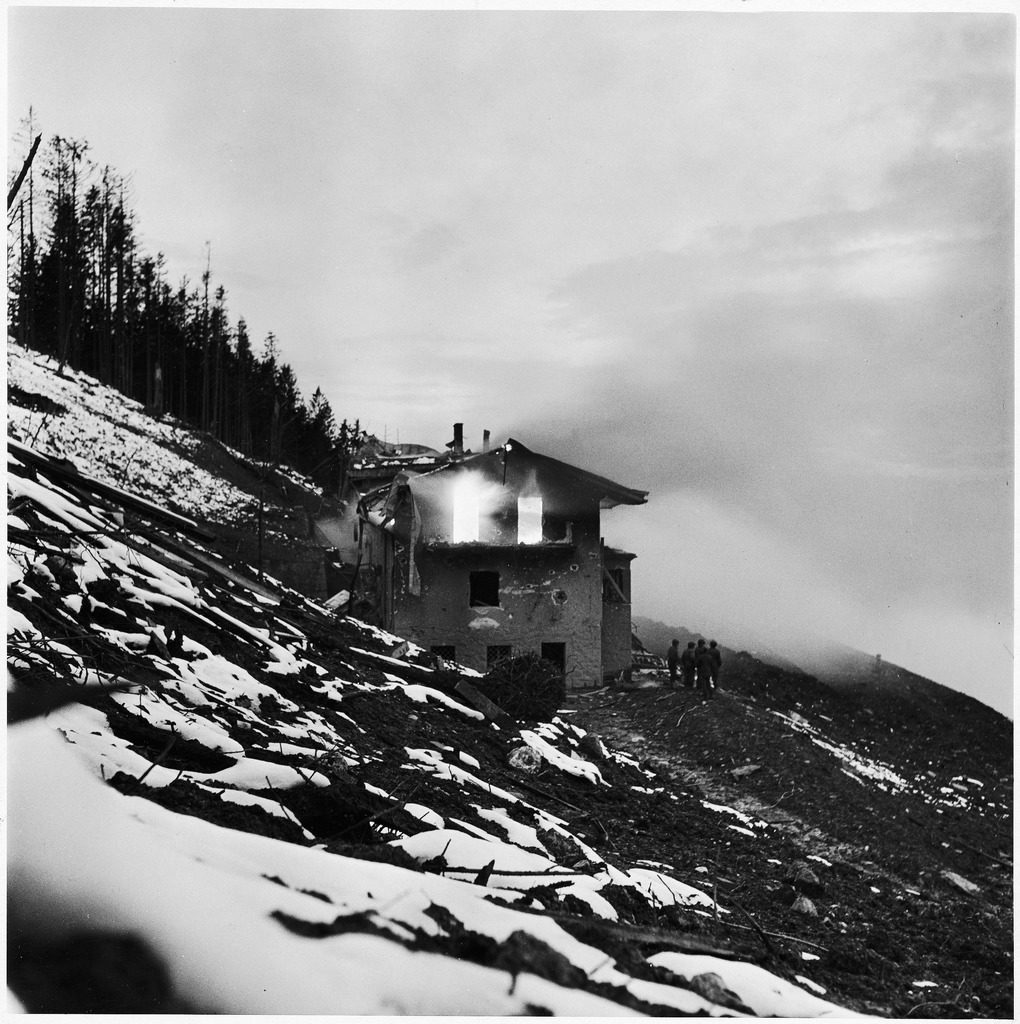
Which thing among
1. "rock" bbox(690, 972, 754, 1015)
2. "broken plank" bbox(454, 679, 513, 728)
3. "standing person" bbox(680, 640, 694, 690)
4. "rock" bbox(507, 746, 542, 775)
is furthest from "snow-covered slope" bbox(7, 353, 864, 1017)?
"standing person" bbox(680, 640, 694, 690)

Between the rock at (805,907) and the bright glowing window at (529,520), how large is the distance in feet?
42.4

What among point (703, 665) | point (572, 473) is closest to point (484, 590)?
point (572, 473)

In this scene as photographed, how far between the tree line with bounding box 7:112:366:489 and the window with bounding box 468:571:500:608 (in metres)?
12.1

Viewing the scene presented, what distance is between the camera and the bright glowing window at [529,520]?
17.8 metres

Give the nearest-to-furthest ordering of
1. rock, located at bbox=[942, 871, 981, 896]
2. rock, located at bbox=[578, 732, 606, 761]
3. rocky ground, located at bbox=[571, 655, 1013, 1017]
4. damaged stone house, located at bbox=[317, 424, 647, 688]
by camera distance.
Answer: rocky ground, located at bbox=[571, 655, 1013, 1017], rock, located at bbox=[578, 732, 606, 761], rock, located at bbox=[942, 871, 981, 896], damaged stone house, located at bbox=[317, 424, 647, 688]

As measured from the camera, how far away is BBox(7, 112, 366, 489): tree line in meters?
27.2

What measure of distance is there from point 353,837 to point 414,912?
62 centimetres

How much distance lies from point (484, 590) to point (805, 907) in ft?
44.1

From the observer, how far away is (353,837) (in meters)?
2.74

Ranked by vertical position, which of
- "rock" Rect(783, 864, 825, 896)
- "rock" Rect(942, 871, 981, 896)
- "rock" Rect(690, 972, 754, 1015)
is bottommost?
"rock" Rect(942, 871, 981, 896)

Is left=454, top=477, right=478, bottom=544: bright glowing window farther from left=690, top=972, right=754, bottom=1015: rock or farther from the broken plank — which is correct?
left=690, top=972, right=754, bottom=1015: rock

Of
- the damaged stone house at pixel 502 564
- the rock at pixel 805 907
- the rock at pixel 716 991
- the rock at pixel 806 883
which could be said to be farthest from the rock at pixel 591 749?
the damaged stone house at pixel 502 564

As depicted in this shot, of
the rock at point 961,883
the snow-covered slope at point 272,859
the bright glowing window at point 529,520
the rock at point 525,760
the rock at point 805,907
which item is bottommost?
the rock at point 961,883

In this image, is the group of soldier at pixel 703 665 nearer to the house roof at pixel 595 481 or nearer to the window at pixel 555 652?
the window at pixel 555 652
